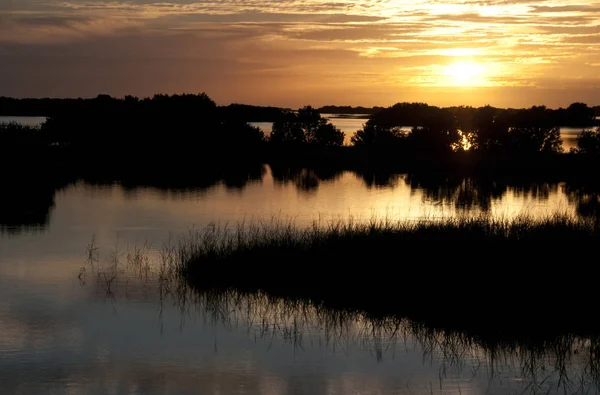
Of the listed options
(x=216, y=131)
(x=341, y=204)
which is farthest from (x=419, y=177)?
(x=216, y=131)

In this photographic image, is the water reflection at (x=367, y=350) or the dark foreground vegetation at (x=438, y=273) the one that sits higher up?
the dark foreground vegetation at (x=438, y=273)

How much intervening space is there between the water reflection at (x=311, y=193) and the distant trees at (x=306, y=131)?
49.8 ft

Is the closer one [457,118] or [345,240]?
[345,240]

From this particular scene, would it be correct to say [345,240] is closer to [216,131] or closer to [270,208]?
[270,208]

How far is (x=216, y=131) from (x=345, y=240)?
133 feet

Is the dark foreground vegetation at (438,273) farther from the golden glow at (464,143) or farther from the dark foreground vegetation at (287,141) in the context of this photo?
the golden glow at (464,143)

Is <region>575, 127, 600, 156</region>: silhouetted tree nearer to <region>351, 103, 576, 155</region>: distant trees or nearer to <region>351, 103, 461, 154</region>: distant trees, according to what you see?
<region>351, 103, 576, 155</region>: distant trees

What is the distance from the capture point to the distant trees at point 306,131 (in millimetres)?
60531

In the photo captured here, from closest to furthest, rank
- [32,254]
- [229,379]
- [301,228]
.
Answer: [229,379], [32,254], [301,228]

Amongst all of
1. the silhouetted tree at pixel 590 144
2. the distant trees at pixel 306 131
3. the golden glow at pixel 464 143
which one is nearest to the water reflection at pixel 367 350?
the silhouetted tree at pixel 590 144

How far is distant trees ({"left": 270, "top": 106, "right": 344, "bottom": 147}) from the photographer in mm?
60531

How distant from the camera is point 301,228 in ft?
75.4

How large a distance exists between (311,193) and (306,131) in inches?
1072

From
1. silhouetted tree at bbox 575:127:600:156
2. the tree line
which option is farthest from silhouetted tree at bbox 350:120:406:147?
silhouetted tree at bbox 575:127:600:156
